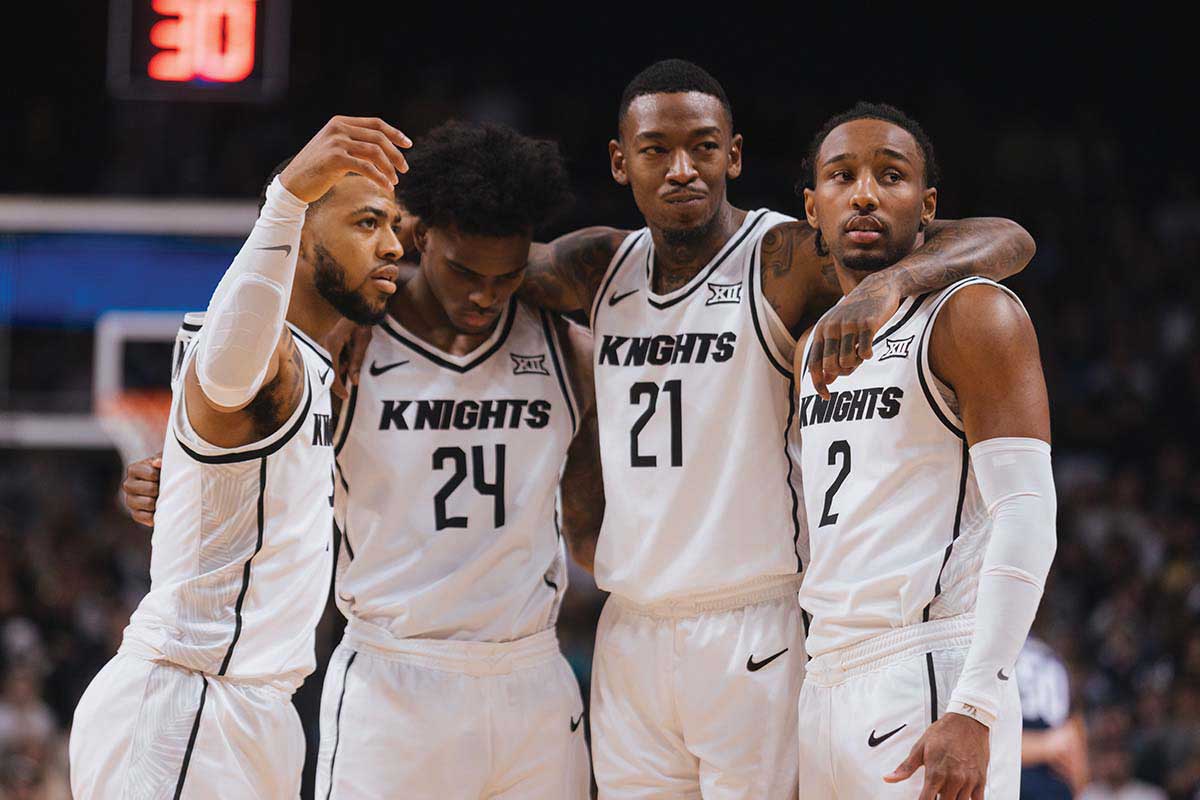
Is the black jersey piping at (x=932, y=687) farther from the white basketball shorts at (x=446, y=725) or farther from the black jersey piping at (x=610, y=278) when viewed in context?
the black jersey piping at (x=610, y=278)

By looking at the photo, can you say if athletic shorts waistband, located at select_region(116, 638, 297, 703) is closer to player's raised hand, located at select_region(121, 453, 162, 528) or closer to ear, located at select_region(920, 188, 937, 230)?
player's raised hand, located at select_region(121, 453, 162, 528)

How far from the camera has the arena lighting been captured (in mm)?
6410

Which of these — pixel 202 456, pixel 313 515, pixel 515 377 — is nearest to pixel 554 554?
pixel 515 377

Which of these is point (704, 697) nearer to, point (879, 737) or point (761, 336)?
point (879, 737)

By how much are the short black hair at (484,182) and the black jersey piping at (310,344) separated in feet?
2.02

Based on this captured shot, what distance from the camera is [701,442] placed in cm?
409

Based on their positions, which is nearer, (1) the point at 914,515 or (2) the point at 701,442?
(1) the point at 914,515

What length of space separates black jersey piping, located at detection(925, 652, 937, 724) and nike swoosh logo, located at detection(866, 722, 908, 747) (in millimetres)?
65

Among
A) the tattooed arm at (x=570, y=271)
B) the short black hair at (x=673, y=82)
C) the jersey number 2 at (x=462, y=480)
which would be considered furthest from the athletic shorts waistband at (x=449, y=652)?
the short black hair at (x=673, y=82)

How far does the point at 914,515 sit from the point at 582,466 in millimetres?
1498

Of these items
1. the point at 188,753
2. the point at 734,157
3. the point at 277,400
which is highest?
the point at 734,157

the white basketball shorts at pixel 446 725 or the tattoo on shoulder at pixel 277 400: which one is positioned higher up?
the tattoo on shoulder at pixel 277 400

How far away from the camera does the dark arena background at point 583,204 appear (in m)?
7.77

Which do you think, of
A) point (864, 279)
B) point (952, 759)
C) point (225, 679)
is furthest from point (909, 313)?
point (225, 679)
